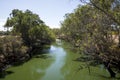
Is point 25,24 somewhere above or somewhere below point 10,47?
above

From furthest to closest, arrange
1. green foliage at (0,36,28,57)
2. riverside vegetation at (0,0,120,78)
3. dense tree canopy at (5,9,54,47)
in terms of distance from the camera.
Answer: dense tree canopy at (5,9,54,47) → green foliage at (0,36,28,57) → riverside vegetation at (0,0,120,78)

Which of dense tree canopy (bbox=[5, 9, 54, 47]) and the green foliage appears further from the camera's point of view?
dense tree canopy (bbox=[5, 9, 54, 47])

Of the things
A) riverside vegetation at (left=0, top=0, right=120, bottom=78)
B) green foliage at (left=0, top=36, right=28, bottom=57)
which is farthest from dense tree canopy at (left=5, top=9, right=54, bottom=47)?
green foliage at (left=0, top=36, right=28, bottom=57)

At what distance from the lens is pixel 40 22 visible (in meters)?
44.2

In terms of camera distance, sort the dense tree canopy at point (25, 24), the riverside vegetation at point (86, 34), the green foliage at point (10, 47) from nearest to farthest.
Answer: the riverside vegetation at point (86, 34) → the green foliage at point (10, 47) → the dense tree canopy at point (25, 24)

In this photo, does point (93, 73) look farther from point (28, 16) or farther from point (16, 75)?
point (28, 16)

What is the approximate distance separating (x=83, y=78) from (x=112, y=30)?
32.1 feet

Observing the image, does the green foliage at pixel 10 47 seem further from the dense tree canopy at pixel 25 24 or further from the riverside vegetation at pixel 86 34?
the dense tree canopy at pixel 25 24

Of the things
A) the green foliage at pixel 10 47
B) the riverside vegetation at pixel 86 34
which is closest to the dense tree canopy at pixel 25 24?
the riverside vegetation at pixel 86 34

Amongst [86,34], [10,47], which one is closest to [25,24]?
[10,47]

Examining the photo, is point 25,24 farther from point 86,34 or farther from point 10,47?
point 86,34

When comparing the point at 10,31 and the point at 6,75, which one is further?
the point at 10,31

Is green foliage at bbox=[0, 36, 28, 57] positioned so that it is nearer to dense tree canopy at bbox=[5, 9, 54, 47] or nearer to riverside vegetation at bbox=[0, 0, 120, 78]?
riverside vegetation at bbox=[0, 0, 120, 78]

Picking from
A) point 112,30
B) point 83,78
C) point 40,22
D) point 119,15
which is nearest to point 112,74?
point 83,78
